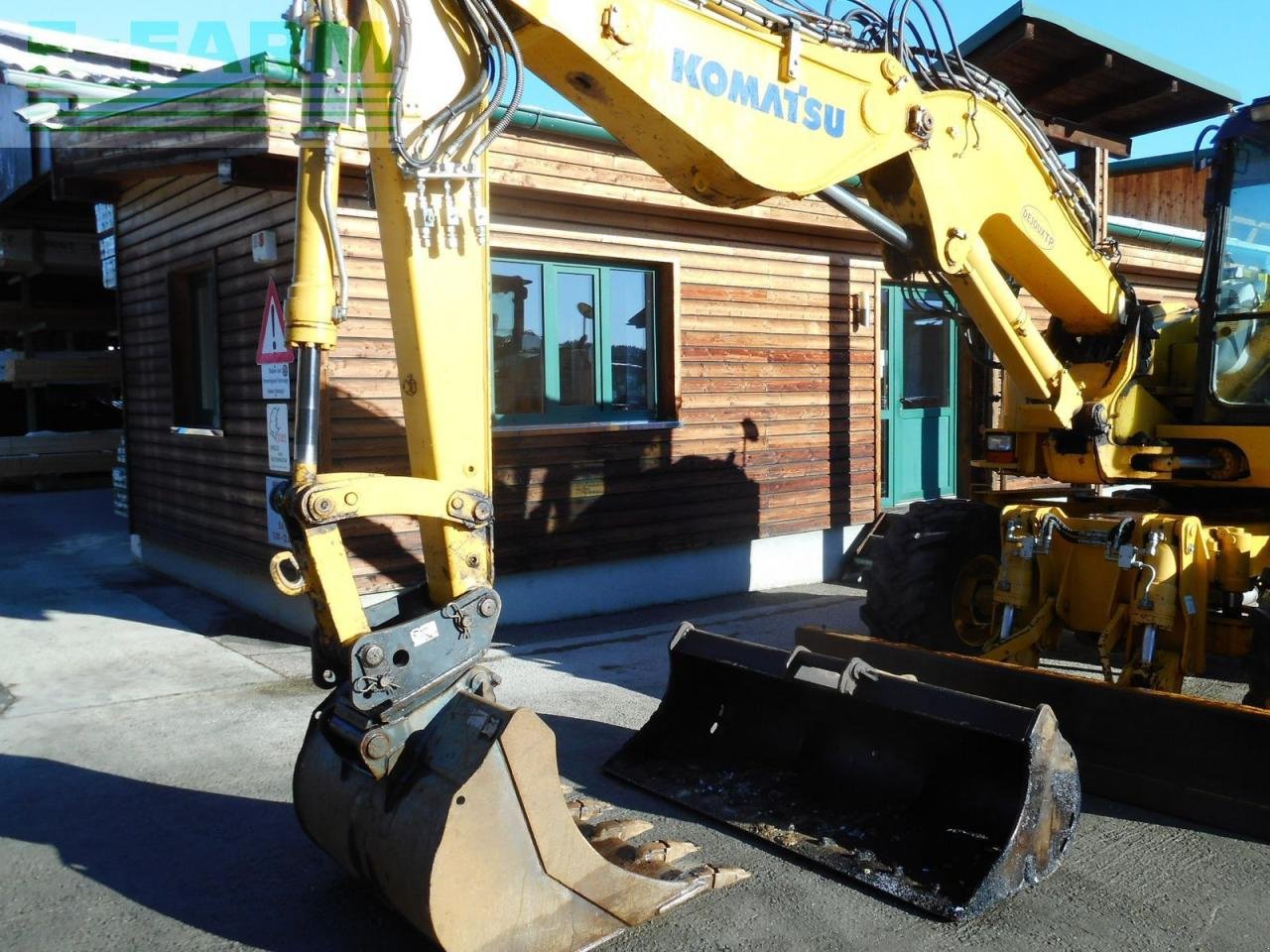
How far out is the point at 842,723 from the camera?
4.40m

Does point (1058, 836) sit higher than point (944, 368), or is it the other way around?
point (944, 368)

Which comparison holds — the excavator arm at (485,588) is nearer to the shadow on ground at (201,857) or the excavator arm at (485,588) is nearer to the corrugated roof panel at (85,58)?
the shadow on ground at (201,857)

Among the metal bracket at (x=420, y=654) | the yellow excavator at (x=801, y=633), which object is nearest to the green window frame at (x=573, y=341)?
the yellow excavator at (x=801, y=633)

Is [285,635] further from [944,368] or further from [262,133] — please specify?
[944,368]

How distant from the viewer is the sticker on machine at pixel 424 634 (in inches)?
129

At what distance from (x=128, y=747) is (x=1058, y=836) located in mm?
4239

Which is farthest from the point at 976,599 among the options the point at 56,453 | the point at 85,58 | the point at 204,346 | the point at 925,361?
the point at 56,453

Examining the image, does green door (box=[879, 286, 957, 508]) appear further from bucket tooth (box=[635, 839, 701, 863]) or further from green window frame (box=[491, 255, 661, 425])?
bucket tooth (box=[635, 839, 701, 863])

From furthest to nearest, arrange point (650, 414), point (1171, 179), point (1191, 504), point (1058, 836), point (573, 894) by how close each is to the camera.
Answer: point (1171, 179), point (650, 414), point (1191, 504), point (1058, 836), point (573, 894)

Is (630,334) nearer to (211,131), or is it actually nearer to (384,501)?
(211,131)

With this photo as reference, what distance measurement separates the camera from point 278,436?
7.22m

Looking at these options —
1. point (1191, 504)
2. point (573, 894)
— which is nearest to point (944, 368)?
point (1191, 504)

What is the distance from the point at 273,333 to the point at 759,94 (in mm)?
4104

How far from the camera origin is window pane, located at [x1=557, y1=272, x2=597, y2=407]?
807 cm
